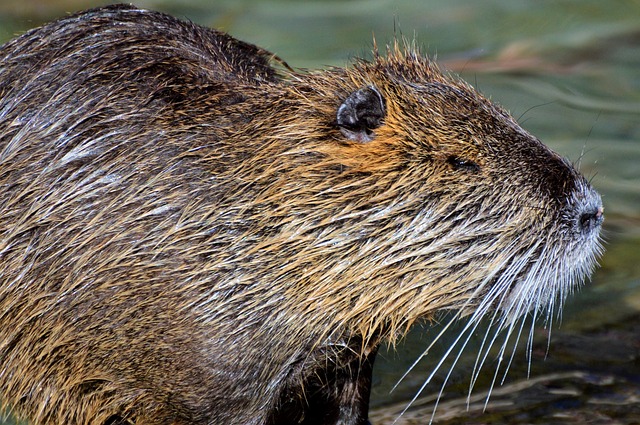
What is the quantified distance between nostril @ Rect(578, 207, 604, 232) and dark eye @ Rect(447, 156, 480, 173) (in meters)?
0.32

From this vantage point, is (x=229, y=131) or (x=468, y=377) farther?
(x=468, y=377)

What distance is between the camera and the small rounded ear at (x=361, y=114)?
328 cm

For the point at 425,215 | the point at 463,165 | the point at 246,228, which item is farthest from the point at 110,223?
the point at 463,165

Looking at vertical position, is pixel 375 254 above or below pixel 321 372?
above

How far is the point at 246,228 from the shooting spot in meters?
3.32

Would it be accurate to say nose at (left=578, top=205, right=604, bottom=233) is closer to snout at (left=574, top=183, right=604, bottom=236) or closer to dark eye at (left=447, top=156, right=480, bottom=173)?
snout at (left=574, top=183, right=604, bottom=236)

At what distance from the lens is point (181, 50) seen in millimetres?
3693

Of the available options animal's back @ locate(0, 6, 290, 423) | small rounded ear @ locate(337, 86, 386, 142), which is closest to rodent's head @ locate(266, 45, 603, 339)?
small rounded ear @ locate(337, 86, 386, 142)

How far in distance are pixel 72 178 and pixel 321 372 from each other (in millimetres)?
987

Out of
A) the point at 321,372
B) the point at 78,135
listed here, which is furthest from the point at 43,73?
the point at 321,372

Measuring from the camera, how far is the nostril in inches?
130

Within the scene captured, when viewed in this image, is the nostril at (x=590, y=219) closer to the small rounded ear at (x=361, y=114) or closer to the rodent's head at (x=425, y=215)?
the rodent's head at (x=425, y=215)

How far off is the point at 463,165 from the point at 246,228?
0.63 metres

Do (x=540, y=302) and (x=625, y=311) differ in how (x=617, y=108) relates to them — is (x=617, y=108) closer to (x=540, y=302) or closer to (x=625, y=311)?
(x=625, y=311)
